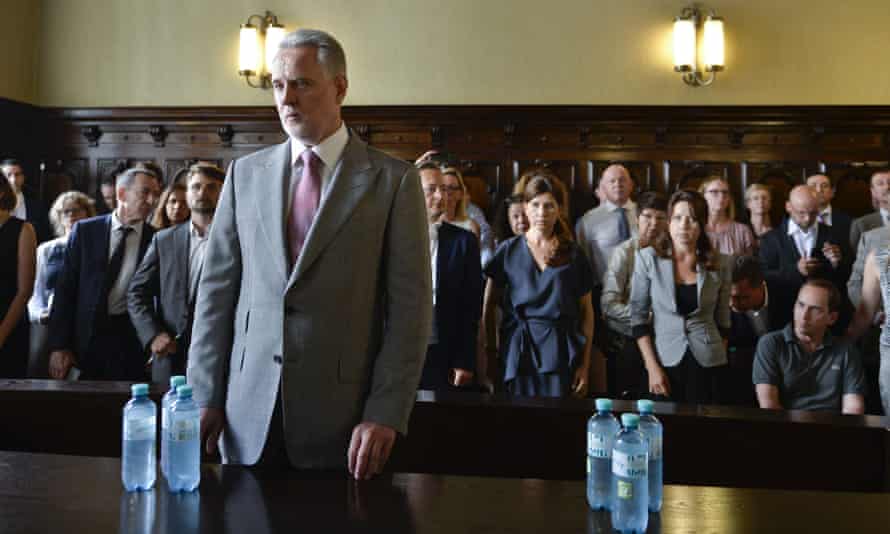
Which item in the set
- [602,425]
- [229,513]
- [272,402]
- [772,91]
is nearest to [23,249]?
[272,402]

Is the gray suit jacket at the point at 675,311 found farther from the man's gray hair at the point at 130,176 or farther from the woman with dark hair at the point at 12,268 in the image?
the woman with dark hair at the point at 12,268

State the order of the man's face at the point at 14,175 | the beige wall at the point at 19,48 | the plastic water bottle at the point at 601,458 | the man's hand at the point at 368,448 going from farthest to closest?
1. the beige wall at the point at 19,48
2. the man's face at the point at 14,175
3. the man's hand at the point at 368,448
4. the plastic water bottle at the point at 601,458

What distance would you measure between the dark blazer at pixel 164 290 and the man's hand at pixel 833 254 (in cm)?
365

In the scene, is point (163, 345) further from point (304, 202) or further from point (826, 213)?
point (826, 213)

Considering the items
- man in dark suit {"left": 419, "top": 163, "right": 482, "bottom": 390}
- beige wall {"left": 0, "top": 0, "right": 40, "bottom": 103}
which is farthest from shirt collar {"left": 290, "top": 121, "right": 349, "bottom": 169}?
beige wall {"left": 0, "top": 0, "right": 40, "bottom": 103}

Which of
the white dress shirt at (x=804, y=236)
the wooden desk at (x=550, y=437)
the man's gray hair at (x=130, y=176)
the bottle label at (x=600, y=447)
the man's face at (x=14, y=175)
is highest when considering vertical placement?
the man's face at (x=14, y=175)

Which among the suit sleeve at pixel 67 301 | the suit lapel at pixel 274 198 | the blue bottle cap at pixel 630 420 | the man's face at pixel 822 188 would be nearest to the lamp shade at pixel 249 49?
the suit sleeve at pixel 67 301

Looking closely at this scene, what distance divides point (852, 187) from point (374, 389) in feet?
21.3

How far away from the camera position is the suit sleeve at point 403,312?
6.38 feet

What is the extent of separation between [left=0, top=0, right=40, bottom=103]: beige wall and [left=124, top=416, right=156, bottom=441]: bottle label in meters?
7.12

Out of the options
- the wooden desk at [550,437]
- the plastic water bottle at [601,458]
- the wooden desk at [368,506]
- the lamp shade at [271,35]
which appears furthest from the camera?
the lamp shade at [271,35]

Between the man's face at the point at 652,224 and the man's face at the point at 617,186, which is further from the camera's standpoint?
the man's face at the point at 617,186

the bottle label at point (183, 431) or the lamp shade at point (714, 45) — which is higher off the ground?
the lamp shade at point (714, 45)

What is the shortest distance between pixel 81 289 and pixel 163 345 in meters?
0.62
